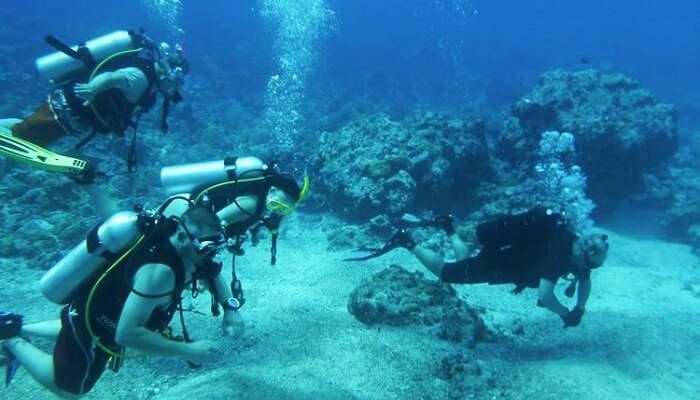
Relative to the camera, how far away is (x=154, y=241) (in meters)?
3.26

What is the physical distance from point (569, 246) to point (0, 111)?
63.5 ft

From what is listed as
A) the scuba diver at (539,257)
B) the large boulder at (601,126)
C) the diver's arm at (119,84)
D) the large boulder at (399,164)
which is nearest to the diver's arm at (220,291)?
the diver's arm at (119,84)

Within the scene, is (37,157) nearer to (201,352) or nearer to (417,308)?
(201,352)

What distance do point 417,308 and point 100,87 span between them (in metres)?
4.98

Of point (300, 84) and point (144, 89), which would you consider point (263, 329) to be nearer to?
point (144, 89)

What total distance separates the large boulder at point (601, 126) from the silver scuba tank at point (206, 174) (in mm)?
10839

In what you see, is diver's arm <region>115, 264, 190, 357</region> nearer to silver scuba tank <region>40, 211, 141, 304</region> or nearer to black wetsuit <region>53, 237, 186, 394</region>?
black wetsuit <region>53, 237, 186, 394</region>

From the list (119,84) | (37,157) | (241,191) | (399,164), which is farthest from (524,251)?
(37,157)

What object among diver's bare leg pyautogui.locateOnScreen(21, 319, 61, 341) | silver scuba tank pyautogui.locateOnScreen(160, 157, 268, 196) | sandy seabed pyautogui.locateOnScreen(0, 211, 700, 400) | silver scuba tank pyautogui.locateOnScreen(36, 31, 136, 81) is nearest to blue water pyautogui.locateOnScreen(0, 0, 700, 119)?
sandy seabed pyautogui.locateOnScreen(0, 211, 700, 400)

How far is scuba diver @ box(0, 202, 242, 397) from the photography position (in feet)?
10.5

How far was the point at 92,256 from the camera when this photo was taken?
3.47 m

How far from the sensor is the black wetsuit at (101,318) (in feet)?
10.7

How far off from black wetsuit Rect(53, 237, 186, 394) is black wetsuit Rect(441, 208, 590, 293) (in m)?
4.52

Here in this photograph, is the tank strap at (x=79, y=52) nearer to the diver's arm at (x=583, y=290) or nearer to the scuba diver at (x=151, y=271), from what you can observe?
the scuba diver at (x=151, y=271)
